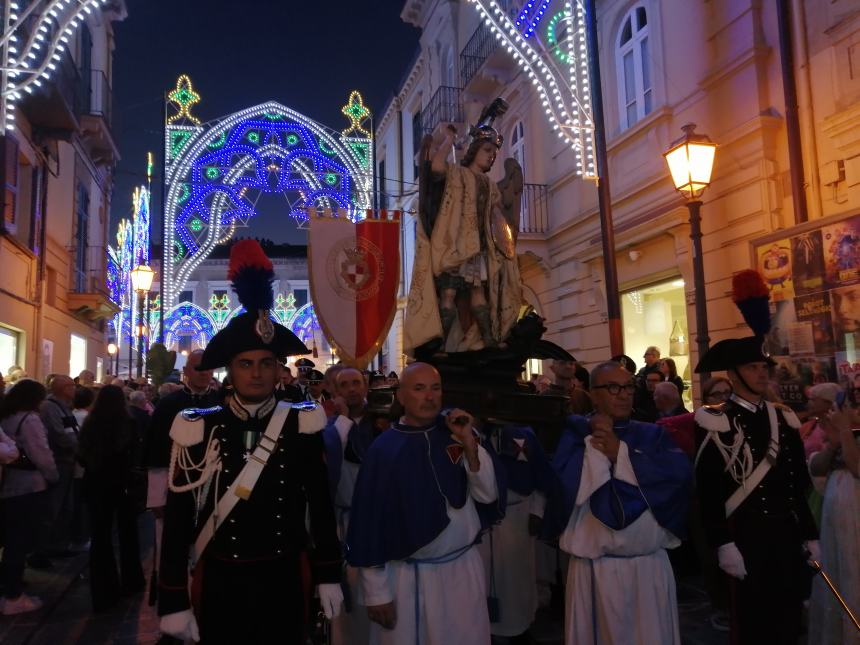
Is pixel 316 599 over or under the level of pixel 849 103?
under

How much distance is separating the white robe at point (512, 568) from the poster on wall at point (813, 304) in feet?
12.8

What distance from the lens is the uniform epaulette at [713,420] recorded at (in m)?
3.48

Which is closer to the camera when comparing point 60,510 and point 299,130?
point 60,510

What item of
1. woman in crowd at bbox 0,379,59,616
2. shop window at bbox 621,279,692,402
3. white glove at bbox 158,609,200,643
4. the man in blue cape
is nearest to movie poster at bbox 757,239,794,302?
shop window at bbox 621,279,692,402

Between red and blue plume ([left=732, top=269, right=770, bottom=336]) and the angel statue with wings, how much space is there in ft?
5.20

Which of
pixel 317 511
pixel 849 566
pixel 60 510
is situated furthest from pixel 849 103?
pixel 60 510

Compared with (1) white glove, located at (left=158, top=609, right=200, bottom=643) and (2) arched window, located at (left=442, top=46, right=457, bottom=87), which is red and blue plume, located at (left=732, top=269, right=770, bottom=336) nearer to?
(1) white glove, located at (left=158, top=609, right=200, bottom=643)

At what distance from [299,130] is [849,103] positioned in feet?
43.0

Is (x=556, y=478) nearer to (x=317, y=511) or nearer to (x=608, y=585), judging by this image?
(x=608, y=585)

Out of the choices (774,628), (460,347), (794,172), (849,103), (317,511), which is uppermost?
(849,103)

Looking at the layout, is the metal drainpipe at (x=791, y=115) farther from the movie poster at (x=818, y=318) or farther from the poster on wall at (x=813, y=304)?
the movie poster at (x=818, y=318)

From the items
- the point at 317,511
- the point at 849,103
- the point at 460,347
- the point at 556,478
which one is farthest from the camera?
the point at 849,103

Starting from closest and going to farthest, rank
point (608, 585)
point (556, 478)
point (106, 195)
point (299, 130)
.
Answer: point (608, 585)
point (556, 478)
point (299, 130)
point (106, 195)

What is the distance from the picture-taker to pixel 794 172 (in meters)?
8.34
